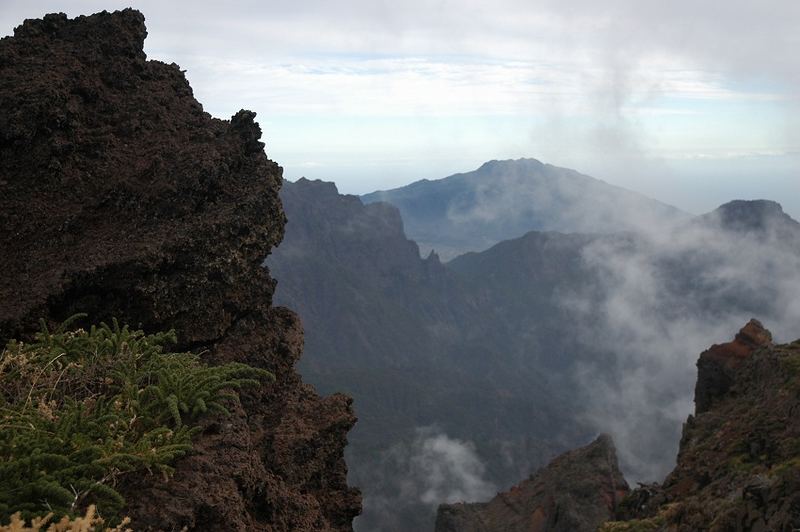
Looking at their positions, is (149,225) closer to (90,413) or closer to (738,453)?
(90,413)

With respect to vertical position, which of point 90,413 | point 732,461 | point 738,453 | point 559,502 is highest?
point 559,502

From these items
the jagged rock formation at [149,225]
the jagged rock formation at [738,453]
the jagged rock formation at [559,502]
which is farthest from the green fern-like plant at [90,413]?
the jagged rock formation at [559,502]

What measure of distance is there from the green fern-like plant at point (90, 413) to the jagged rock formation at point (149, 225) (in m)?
1.51

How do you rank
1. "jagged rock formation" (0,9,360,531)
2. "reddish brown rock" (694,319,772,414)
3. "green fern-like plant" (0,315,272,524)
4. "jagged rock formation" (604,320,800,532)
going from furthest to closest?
"reddish brown rock" (694,319,772,414) → "jagged rock formation" (604,320,800,532) → "jagged rock formation" (0,9,360,531) → "green fern-like plant" (0,315,272,524)

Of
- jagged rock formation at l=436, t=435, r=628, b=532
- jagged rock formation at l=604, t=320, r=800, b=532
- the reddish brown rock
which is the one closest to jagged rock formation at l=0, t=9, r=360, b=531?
jagged rock formation at l=604, t=320, r=800, b=532

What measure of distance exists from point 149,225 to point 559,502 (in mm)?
33709

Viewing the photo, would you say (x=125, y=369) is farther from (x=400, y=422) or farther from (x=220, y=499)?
(x=400, y=422)

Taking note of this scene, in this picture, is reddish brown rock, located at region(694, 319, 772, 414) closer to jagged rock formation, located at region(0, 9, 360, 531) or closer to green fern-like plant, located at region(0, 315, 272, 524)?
jagged rock formation, located at region(0, 9, 360, 531)

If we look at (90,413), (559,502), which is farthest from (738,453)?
(559,502)

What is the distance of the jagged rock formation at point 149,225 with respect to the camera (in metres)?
12.1

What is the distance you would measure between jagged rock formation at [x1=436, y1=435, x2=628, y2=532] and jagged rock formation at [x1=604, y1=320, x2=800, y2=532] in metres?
11.0

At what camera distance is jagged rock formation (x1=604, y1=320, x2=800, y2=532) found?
46.6 ft

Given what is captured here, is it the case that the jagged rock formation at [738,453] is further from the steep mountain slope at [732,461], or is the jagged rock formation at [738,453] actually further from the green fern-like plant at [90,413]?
the green fern-like plant at [90,413]

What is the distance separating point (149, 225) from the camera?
13305 mm
